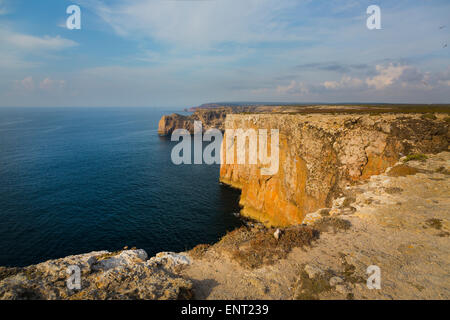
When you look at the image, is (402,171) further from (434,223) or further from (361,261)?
(361,261)

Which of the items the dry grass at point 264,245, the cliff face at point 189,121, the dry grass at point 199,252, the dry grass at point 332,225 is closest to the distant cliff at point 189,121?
A: the cliff face at point 189,121

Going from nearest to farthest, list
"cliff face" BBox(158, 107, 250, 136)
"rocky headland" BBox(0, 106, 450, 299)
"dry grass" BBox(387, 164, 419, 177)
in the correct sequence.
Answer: "rocky headland" BBox(0, 106, 450, 299), "dry grass" BBox(387, 164, 419, 177), "cliff face" BBox(158, 107, 250, 136)

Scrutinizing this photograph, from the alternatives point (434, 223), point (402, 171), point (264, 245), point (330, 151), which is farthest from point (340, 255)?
point (330, 151)

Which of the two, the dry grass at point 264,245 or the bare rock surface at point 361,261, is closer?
the bare rock surface at point 361,261

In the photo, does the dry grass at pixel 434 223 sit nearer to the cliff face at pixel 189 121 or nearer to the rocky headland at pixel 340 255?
the rocky headland at pixel 340 255

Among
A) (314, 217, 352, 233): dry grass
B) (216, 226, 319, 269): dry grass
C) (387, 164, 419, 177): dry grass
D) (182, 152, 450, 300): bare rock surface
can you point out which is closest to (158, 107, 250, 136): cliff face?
(387, 164, 419, 177): dry grass

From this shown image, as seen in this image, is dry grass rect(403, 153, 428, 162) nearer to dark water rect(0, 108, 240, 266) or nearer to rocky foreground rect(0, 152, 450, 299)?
rocky foreground rect(0, 152, 450, 299)

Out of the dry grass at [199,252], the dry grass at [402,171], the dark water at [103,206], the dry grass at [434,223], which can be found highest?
the dry grass at [402,171]
